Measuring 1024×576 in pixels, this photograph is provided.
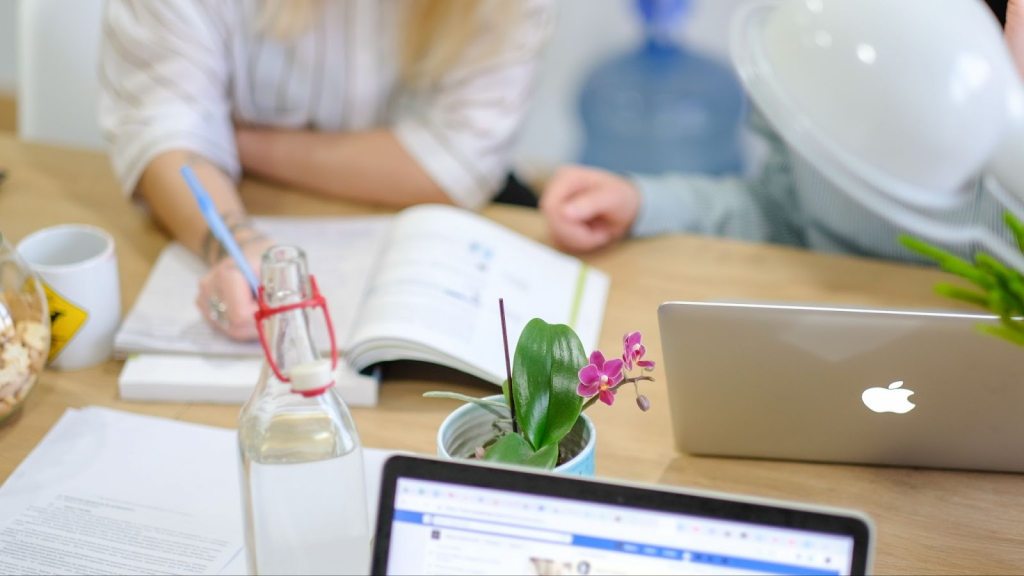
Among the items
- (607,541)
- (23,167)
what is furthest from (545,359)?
(23,167)

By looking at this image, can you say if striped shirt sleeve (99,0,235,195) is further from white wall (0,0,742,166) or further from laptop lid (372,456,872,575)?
white wall (0,0,742,166)

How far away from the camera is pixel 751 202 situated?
1.28m

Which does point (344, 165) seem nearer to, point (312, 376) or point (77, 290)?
point (77, 290)

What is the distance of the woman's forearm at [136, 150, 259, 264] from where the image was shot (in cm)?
108

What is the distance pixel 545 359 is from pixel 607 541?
Result: 143 millimetres

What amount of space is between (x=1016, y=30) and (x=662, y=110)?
2.05 meters

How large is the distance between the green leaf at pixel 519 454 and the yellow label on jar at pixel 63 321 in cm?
48

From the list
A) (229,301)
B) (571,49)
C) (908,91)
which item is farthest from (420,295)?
(571,49)

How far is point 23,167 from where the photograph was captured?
50.0 inches

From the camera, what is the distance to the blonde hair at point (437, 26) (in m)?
1.26

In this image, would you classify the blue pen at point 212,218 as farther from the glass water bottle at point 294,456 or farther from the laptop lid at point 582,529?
the laptop lid at point 582,529

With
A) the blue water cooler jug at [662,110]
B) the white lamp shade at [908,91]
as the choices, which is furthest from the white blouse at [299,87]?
the blue water cooler jug at [662,110]

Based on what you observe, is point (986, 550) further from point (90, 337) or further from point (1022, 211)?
point (90, 337)

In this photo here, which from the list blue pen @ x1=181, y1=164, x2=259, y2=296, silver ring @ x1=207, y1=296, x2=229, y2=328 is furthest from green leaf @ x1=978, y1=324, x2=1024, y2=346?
silver ring @ x1=207, y1=296, x2=229, y2=328
